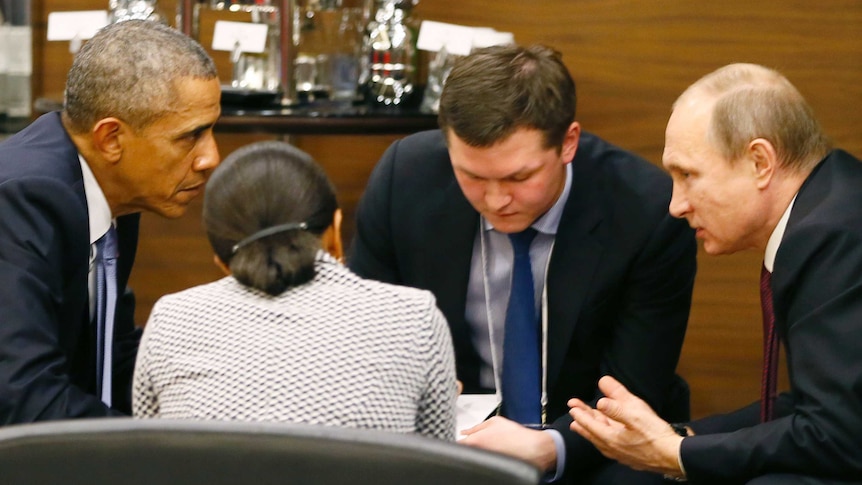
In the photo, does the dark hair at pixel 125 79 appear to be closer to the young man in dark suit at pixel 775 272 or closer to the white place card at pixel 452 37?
the young man in dark suit at pixel 775 272

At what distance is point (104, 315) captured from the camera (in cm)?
212

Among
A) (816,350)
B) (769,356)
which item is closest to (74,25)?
(769,356)

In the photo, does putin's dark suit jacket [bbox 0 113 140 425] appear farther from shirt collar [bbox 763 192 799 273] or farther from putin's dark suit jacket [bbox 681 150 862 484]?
shirt collar [bbox 763 192 799 273]

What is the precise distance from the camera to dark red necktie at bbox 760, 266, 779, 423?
6.37ft

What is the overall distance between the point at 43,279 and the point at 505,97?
2.81ft

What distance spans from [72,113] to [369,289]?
0.81m

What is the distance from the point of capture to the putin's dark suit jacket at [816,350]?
5.56 feet

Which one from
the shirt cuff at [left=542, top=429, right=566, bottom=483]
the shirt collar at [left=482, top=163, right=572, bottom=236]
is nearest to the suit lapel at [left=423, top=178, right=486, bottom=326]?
the shirt collar at [left=482, top=163, right=572, bottom=236]

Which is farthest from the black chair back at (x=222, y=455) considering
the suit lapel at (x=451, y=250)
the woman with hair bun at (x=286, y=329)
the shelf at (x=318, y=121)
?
the shelf at (x=318, y=121)

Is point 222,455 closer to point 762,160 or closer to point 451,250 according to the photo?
point 762,160

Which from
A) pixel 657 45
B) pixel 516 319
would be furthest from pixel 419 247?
pixel 657 45

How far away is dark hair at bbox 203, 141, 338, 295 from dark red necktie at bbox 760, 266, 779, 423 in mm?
816

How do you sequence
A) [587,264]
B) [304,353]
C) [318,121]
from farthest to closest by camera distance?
[318,121] → [587,264] → [304,353]

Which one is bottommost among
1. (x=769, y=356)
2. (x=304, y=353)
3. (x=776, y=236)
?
(x=769, y=356)
